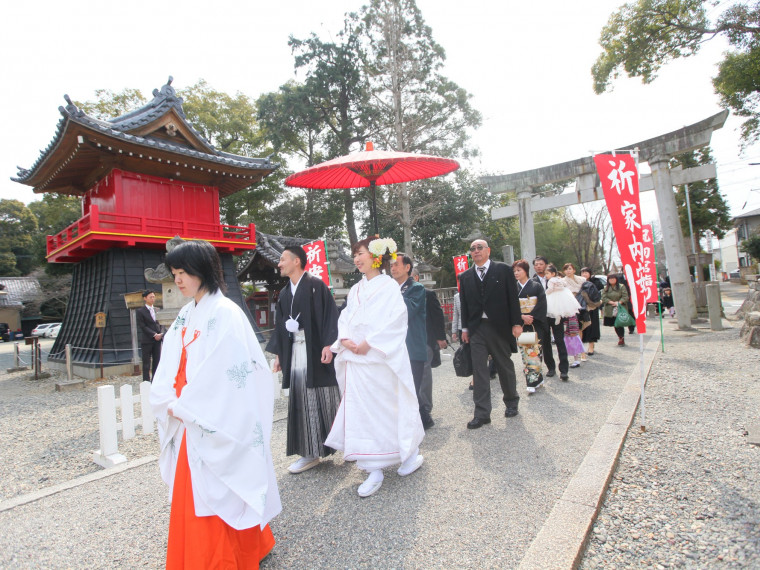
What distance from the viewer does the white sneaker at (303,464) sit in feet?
10.9

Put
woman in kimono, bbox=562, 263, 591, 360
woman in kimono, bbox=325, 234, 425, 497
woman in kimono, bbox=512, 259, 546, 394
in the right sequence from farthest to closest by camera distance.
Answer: woman in kimono, bbox=562, 263, 591, 360 < woman in kimono, bbox=512, 259, 546, 394 < woman in kimono, bbox=325, 234, 425, 497

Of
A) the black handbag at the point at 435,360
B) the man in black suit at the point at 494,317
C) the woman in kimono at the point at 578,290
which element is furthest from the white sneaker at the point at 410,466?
the woman in kimono at the point at 578,290

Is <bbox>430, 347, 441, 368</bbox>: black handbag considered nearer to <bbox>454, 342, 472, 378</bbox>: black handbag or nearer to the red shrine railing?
<bbox>454, 342, 472, 378</bbox>: black handbag

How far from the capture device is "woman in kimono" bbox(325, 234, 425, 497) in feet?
9.81

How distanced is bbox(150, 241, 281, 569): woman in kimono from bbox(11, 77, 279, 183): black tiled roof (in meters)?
10.3

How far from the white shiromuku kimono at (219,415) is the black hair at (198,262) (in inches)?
2.7

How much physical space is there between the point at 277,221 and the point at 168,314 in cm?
1660

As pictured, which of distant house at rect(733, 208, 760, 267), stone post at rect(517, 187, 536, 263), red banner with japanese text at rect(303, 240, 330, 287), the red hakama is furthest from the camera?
distant house at rect(733, 208, 760, 267)

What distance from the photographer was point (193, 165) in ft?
40.7

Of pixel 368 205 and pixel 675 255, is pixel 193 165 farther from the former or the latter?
pixel 675 255

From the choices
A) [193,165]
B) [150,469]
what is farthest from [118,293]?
[150,469]

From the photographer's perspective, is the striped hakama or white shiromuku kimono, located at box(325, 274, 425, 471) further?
the striped hakama

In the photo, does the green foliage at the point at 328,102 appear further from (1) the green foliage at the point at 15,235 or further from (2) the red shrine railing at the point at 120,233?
(1) the green foliage at the point at 15,235

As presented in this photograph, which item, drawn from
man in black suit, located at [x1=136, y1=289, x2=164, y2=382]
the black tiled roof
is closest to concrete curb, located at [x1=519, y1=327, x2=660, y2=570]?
man in black suit, located at [x1=136, y1=289, x2=164, y2=382]
